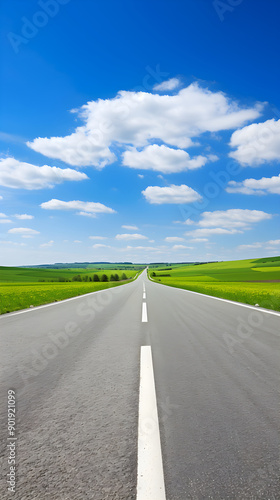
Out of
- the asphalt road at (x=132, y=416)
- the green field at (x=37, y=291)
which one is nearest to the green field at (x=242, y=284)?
the asphalt road at (x=132, y=416)

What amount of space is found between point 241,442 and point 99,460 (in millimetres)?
1114

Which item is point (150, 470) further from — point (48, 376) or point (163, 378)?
point (48, 376)

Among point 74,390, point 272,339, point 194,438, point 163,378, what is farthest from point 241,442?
point 272,339

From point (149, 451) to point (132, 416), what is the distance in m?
0.63

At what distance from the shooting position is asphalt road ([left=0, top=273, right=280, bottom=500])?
2.00 m

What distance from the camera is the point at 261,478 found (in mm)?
2037

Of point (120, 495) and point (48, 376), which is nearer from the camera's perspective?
point (120, 495)

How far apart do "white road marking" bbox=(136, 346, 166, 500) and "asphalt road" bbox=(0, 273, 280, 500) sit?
0.05 m

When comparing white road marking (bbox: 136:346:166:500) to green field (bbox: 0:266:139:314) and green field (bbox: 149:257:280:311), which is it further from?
green field (bbox: 149:257:280:311)

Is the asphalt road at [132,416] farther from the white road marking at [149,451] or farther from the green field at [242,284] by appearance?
the green field at [242,284]

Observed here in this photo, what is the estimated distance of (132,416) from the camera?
9.66 feet

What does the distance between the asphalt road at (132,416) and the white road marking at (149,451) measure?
0.16 ft

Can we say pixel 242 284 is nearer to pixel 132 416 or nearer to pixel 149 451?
pixel 132 416

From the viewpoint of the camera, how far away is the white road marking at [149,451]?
75.6 inches
